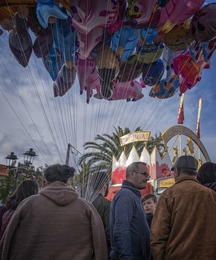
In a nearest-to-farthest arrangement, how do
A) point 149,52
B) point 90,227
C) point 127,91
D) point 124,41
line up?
1. point 90,227
2. point 124,41
3. point 149,52
4. point 127,91

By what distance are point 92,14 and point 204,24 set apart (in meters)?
1.93

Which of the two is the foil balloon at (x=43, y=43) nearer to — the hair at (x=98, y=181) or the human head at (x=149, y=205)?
the hair at (x=98, y=181)

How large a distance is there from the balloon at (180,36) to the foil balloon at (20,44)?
108 inches

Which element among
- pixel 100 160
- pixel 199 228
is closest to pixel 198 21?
pixel 199 228

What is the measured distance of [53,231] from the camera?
6.61 ft

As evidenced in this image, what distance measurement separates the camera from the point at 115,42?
15.4ft

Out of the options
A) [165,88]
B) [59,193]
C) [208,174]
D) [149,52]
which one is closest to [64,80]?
[149,52]

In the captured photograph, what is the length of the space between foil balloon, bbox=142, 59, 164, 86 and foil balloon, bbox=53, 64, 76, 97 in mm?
1551

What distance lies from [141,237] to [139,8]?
11.7 ft

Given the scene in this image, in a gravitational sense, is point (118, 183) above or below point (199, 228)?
above

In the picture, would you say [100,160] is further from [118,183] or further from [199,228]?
[199,228]

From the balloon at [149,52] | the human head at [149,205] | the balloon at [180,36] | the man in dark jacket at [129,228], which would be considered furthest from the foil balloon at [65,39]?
the man in dark jacket at [129,228]

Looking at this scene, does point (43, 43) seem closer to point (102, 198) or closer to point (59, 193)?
point (102, 198)

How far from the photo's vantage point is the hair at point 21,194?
256 centimetres
